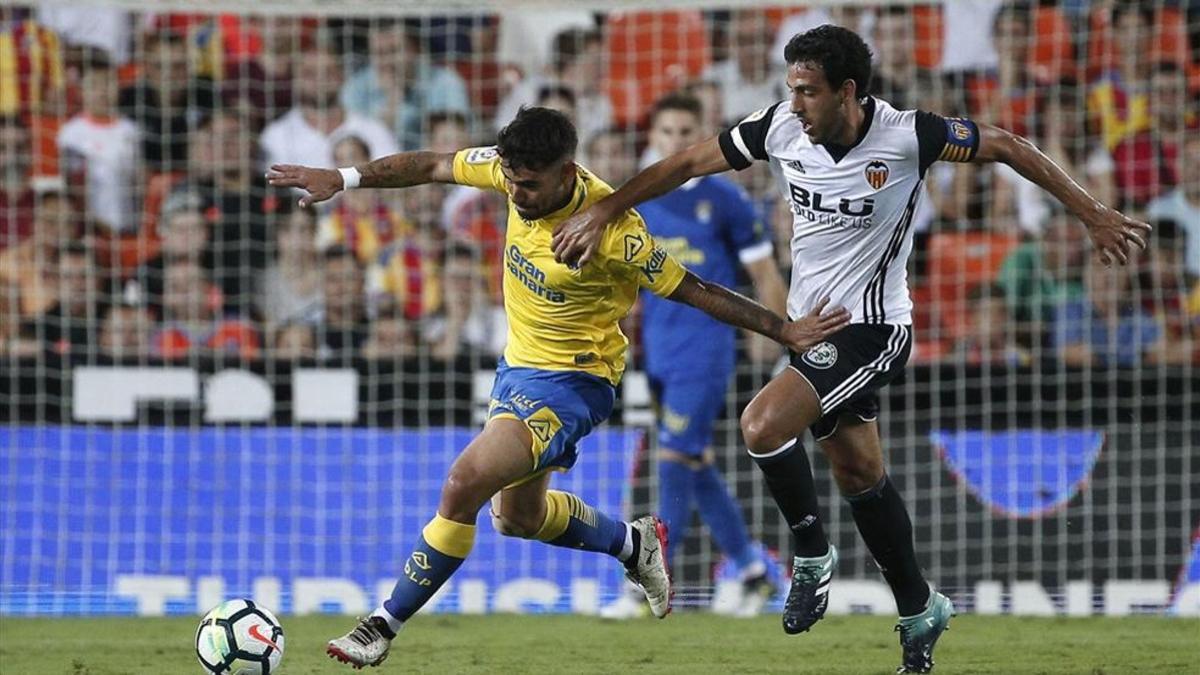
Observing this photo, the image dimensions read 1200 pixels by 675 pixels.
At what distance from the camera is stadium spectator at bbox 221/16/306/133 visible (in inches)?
513

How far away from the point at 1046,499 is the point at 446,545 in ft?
16.4

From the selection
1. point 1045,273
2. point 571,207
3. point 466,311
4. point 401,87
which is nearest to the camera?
point 571,207

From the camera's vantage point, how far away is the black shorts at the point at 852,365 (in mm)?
6703

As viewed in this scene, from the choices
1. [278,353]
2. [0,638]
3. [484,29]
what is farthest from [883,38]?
[0,638]

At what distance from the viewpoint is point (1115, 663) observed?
767cm

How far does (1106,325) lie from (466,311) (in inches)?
161

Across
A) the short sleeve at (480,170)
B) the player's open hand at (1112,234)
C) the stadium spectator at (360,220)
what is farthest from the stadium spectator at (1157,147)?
the short sleeve at (480,170)

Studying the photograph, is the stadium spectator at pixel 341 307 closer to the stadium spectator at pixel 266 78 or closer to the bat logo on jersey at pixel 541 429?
the stadium spectator at pixel 266 78

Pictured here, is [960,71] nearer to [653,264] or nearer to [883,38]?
[883,38]

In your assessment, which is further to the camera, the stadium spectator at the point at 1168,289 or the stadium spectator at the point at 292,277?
the stadium spectator at the point at 292,277

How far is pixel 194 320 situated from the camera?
1170 cm

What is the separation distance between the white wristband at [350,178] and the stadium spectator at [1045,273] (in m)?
5.69

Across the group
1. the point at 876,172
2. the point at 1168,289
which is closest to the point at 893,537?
the point at 876,172

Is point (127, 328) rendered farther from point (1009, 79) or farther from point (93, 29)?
point (1009, 79)
